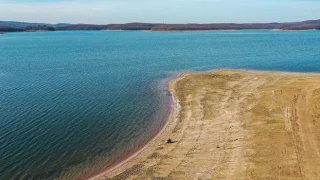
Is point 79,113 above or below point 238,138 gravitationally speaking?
below

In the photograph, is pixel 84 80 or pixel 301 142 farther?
pixel 84 80

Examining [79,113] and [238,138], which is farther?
[79,113]

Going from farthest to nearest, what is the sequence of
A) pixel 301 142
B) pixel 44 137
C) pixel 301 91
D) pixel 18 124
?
1. pixel 301 91
2. pixel 18 124
3. pixel 44 137
4. pixel 301 142

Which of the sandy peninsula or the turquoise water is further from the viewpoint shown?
the turquoise water

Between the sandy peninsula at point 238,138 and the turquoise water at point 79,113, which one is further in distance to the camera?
the turquoise water at point 79,113

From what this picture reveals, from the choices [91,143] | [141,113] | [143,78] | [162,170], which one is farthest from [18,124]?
[143,78]

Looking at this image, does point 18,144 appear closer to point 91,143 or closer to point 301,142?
point 91,143

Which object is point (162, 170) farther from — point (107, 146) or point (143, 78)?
point (143, 78)

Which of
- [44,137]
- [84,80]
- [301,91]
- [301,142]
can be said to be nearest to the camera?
[301,142]
